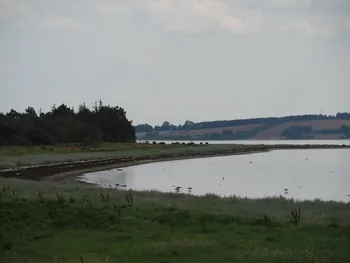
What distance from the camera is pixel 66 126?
349 ft

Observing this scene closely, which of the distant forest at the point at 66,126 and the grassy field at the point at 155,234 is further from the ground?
the distant forest at the point at 66,126

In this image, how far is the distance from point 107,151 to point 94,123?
26665 millimetres

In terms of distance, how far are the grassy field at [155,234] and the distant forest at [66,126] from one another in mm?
71473

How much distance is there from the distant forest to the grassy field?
234 ft

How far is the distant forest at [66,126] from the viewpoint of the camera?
289ft

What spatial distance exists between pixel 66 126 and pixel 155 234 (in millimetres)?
94714

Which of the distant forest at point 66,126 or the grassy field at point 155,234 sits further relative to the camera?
the distant forest at point 66,126

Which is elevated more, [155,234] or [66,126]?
[66,126]

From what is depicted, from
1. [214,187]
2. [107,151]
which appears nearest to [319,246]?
[214,187]

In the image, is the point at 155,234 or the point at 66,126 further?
the point at 66,126

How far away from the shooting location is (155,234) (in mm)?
13680

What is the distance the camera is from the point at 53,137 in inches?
3814

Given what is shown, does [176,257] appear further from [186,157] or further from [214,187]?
[186,157]

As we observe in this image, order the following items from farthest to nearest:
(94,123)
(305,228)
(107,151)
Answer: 1. (94,123)
2. (107,151)
3. (305,228)
